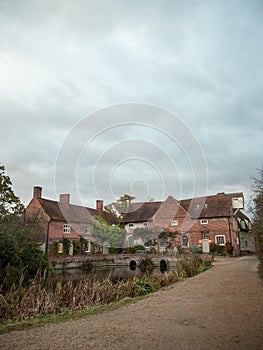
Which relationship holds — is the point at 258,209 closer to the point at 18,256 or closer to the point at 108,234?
the point at 18,256

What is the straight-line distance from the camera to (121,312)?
7414 mm

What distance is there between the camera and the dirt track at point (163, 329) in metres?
4.88

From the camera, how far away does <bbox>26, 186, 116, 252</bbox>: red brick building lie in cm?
3281

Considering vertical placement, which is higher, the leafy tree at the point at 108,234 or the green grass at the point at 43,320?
the leafy tree at the point at 108,234

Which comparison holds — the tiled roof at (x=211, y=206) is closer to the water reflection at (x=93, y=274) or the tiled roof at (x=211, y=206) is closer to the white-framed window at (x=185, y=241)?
the white-framed window at (x=185, y=241)

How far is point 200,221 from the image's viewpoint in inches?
1449

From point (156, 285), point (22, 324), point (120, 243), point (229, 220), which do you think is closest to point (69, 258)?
point (120, 243)

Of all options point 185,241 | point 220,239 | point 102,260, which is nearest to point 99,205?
point 185,241

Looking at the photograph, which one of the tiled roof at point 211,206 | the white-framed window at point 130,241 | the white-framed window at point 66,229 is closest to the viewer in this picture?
the white-framed window at point 66,229

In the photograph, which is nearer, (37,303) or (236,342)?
(236,342)

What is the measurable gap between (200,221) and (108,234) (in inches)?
461

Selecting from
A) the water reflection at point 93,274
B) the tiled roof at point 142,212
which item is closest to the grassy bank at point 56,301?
the water reflection at point 93,274

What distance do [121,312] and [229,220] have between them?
98.2ft

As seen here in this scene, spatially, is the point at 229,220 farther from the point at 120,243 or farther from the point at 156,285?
the point at 156,285
